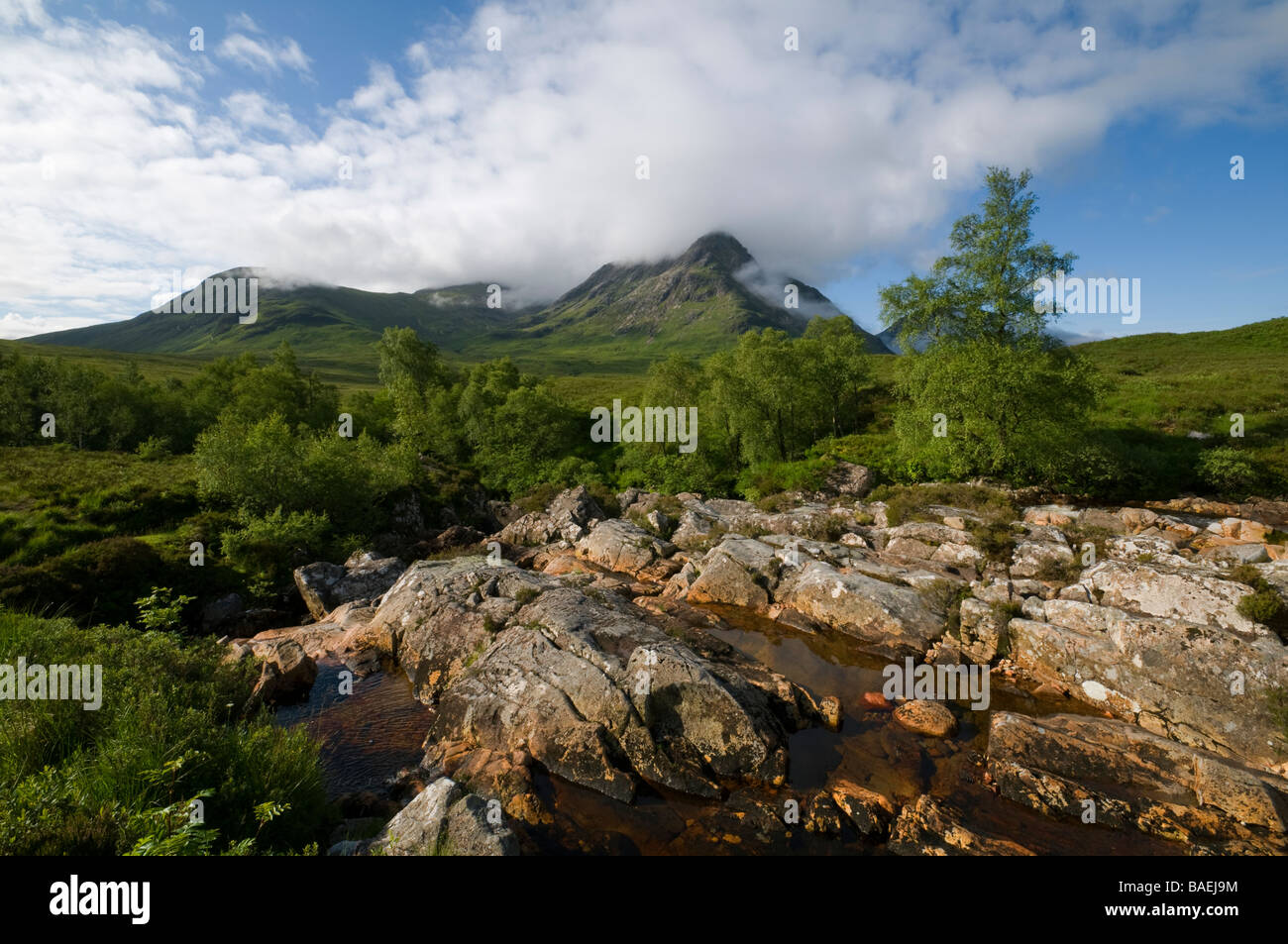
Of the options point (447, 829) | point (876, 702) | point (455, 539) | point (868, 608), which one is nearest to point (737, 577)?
point (868, 608)

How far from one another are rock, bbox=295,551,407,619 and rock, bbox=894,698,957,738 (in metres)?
23.1

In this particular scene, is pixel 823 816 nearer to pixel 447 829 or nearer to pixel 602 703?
pixel 602 703

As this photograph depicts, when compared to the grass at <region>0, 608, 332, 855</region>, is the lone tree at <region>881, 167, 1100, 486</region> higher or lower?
higher

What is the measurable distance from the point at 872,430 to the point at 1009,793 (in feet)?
154

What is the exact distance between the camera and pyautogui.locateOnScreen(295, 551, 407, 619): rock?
2480 centimetres

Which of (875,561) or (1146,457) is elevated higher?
(1146,457)

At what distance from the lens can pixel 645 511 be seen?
37.4 metres

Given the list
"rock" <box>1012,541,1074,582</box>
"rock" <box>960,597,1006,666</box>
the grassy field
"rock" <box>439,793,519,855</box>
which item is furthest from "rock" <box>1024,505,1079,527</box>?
"rock" <box>439,793,519,855</box>

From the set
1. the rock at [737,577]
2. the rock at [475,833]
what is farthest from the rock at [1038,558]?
the rock at [475,833]

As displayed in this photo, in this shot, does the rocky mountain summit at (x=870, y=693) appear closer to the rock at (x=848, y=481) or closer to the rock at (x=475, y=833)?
the rock at (x=475, y=833)

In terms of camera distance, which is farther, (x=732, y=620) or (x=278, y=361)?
(x=278, y=361)

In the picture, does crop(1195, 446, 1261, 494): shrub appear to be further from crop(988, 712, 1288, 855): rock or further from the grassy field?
crop(988, 712, 1288, 855): rock

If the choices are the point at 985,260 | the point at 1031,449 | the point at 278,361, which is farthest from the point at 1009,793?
the point at 278,361
